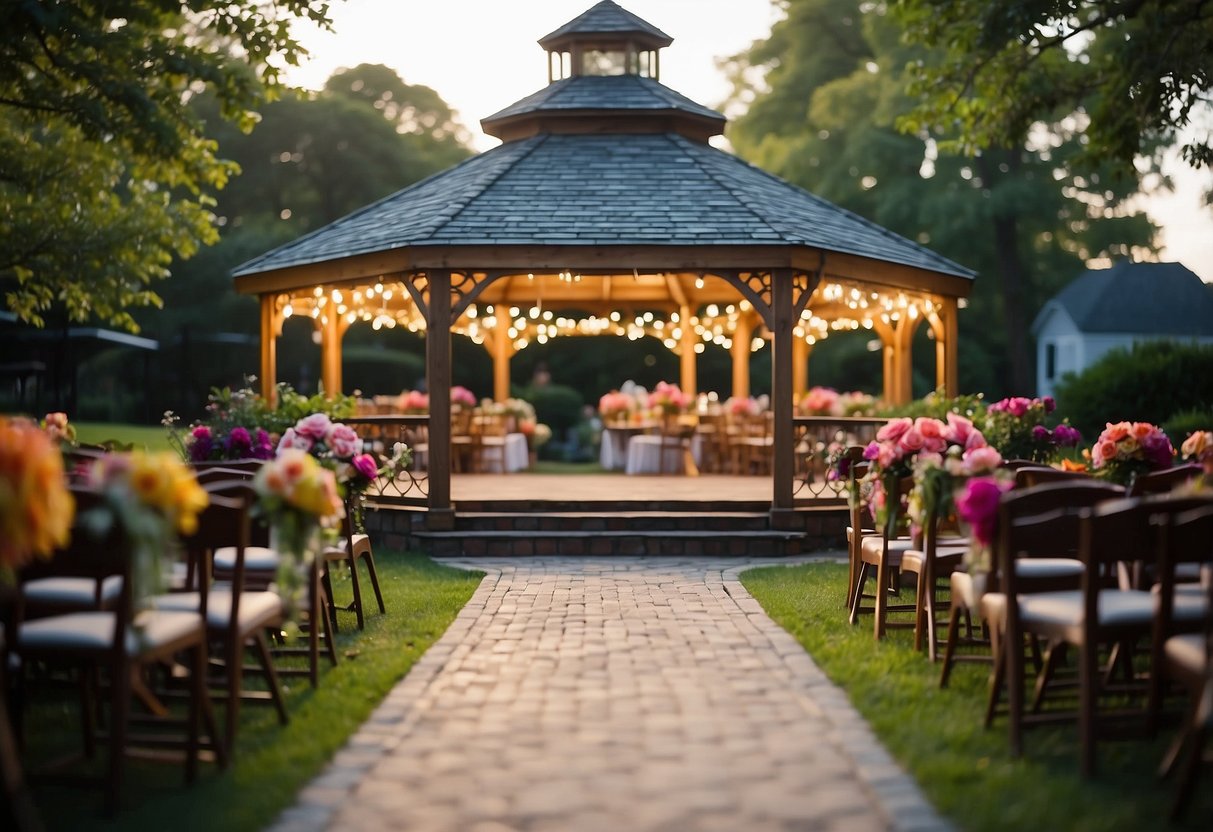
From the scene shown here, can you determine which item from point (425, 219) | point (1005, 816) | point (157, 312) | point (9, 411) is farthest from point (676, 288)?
point (157, 312)

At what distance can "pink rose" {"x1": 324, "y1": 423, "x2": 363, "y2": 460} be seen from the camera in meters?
8.81

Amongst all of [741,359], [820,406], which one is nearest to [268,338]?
[820,406]

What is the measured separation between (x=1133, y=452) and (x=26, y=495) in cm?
709

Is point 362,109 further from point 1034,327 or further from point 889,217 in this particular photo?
point 1034,327

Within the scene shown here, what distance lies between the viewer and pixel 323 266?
16578 millimetres

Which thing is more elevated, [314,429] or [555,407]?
Result: [555,407]

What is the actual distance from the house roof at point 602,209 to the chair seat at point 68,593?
9.05 meters

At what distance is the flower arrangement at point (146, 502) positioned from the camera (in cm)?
467

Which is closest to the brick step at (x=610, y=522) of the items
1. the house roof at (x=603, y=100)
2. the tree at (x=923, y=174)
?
the house roof at (x=603, y=100)

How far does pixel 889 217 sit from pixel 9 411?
2218 centimetres

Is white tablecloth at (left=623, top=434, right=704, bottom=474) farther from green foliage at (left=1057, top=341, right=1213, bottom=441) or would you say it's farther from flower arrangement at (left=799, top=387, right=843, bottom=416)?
green foliage at (left=1057, top=341, right=1213, bottom=441)

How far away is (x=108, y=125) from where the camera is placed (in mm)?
13297

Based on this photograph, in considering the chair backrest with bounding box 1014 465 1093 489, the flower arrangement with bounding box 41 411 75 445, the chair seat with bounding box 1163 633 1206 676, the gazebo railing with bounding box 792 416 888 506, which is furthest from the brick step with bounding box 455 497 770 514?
the chair seat with bounding box 1163 633 1206 676

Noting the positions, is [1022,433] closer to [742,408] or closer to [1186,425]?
[1186,425]
